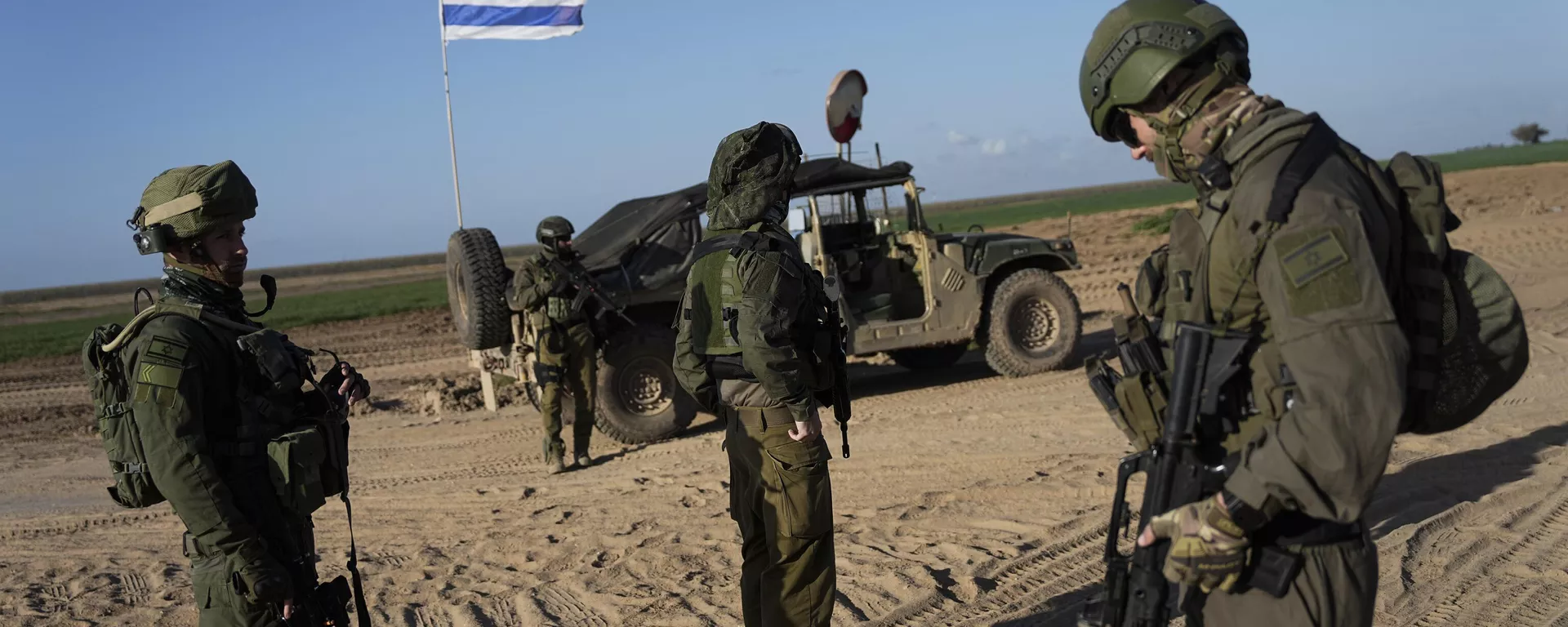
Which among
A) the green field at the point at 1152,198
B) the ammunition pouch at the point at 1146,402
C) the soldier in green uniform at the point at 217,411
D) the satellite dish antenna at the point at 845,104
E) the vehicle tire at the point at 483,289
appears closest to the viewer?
the ammunition pouch at the point at 1146,402

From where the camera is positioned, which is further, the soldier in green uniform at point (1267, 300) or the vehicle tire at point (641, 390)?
the vehicle tire at point (641, 390)

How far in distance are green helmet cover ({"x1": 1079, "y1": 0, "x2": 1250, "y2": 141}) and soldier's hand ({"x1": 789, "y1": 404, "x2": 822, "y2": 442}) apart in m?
1.47

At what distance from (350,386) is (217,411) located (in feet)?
1.26

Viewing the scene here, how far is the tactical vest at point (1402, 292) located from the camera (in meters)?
2.00

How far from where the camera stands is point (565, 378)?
309 inches

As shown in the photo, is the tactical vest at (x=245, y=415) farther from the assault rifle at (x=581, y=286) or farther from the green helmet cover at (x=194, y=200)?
the assault rifle at (x=581, y=286)

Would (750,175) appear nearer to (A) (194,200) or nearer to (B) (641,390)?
(A) (194,200)

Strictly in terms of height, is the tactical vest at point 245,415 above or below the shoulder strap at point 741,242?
below

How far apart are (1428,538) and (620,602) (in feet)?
11.8

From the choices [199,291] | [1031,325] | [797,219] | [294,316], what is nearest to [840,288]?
[797,219]

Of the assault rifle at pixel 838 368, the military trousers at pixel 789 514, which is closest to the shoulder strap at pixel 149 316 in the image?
the military trousers at pixel 789 514

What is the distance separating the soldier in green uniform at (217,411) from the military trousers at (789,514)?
4.18ft

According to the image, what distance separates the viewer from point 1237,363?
6.70 ft

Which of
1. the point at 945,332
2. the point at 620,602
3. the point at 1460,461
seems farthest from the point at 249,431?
the point at 945,332
